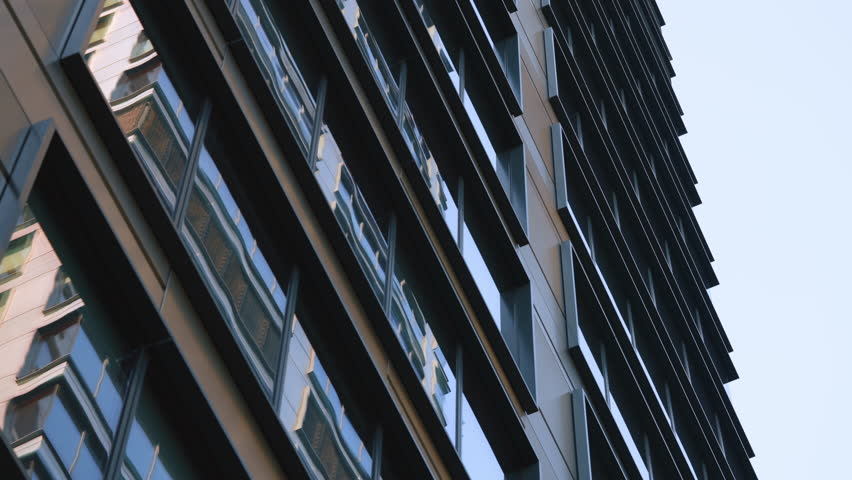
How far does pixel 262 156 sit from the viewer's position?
12164 millimetres

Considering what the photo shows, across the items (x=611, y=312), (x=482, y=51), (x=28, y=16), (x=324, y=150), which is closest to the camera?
(x=28, y=16)

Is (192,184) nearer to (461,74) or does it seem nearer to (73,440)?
(73,440)

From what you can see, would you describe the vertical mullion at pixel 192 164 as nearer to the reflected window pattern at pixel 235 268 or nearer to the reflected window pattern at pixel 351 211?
the reflected window pattern at pixel 235 268

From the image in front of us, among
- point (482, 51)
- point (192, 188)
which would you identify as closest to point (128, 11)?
point (192, 188)

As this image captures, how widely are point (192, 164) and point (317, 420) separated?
2.53 metres

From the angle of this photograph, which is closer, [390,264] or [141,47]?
[141,47]

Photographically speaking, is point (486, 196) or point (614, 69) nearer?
point (486, 196)

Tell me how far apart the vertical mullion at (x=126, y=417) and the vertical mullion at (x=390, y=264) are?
5.29 m

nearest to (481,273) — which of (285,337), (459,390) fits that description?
(459,390)

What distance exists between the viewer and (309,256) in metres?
12.5

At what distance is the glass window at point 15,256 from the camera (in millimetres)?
8445

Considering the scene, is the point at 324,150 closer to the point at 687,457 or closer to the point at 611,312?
the point at 611,312

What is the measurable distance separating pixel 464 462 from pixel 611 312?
29.0ft

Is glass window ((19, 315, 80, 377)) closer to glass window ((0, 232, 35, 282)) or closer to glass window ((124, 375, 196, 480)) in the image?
glass window ((0, 232, 35, 282))
